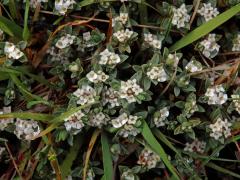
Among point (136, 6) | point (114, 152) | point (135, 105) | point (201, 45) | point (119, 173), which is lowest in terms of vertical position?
point (119, 173)

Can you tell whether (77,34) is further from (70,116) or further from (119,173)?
(119,173)

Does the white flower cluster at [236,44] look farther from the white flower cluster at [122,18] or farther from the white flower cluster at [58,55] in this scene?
the white flower cluster at [58,55]

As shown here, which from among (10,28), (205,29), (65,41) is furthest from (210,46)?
(10,28)

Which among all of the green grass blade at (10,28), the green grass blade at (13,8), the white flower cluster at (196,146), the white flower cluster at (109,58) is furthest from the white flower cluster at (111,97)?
the green grass blade at (13,8)

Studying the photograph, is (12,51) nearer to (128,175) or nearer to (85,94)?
(85,94)

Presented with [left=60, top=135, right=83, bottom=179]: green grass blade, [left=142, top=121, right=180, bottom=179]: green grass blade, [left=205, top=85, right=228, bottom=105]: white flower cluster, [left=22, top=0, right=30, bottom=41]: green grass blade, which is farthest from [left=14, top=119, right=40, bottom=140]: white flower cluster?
[left=205, top=85, right=228, bottom=105]: white flower cluster

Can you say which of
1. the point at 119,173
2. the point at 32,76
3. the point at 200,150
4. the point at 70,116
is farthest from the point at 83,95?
the point at 200,150
